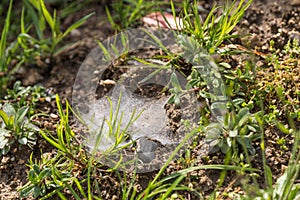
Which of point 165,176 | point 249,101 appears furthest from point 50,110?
point 249,101

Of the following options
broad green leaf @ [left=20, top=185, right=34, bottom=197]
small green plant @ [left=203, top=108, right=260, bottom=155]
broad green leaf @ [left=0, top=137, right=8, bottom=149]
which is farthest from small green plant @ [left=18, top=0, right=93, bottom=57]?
small green plant @ [left=203, top=108, right=260, bottom=155]

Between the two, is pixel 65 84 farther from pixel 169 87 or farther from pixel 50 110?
pixel 169 87

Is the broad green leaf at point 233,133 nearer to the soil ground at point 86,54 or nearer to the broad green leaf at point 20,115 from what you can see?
the soil ground at point 86,54

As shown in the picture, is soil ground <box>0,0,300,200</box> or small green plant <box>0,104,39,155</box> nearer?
soil ground <box>0,0,300,200</box>

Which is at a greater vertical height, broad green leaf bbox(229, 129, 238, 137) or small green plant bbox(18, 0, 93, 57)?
small green plant bbox(18, 0, 93, 57)

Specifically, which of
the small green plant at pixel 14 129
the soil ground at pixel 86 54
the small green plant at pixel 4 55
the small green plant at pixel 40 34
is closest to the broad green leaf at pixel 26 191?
the soil ground at pixel 86 54

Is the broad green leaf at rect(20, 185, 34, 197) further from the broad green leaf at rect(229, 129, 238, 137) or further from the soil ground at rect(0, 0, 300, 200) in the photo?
the broad green leaf at rect(229, 129, 238, 137)

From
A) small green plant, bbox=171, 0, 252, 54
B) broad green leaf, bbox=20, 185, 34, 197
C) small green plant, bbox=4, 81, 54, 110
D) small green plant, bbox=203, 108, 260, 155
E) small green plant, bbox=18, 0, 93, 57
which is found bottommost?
broad green leaf, bbox=20, 185, 34, 197
